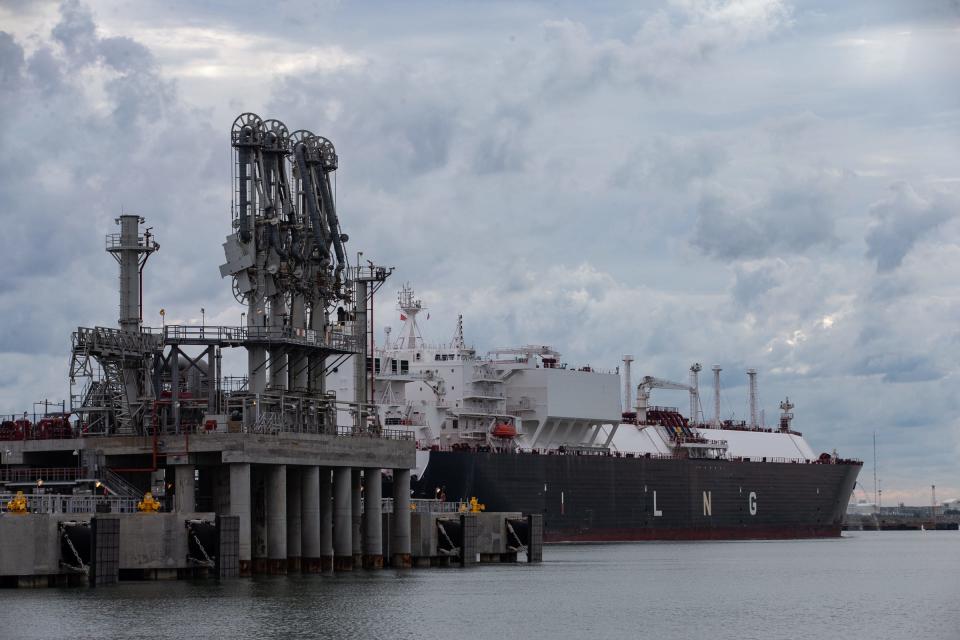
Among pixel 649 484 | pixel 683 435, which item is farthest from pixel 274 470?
pixel 683 435

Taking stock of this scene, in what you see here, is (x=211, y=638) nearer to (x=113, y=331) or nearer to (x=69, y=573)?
(x=69, y=573)

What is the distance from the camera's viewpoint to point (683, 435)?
116m

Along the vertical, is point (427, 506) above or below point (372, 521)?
above

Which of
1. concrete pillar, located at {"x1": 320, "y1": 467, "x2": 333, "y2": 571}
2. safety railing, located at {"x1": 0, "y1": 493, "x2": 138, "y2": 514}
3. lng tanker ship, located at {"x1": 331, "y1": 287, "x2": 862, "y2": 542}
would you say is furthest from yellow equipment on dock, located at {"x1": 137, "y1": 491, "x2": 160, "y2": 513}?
lng tanker ship, located at {"x1": 331, "y1": 287, "x2": 862, "y2": 542}

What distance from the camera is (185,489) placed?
58031 mm

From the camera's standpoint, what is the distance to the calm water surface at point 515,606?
44500 millimetres

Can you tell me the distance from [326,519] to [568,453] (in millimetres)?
36903

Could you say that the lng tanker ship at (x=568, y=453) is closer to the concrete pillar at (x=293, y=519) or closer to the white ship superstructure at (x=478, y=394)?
the white ship superstructure at (x=478, y=394)

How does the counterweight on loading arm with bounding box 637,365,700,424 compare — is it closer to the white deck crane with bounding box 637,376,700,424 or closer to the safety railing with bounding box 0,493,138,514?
the white deck crane with bounding box 637,376,700,424

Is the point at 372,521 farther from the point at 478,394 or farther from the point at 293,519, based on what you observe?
the point at 478,394

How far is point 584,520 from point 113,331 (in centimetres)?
4504

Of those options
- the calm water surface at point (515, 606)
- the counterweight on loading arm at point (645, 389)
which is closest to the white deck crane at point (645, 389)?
the counterweight on loading arm at point (645, 389)

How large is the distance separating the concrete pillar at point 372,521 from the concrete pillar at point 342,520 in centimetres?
170

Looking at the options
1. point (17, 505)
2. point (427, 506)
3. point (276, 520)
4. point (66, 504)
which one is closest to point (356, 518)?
point (427, 506)
